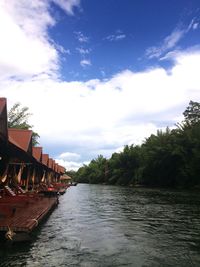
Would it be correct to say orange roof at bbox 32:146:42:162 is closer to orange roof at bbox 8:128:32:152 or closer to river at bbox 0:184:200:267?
orange roof at bbox 8:128:32:152

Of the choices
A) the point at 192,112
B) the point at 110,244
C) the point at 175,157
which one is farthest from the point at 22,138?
the point at 192,112

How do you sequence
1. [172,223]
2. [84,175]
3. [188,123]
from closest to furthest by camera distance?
[172,223]
[188,123]
[84,175]

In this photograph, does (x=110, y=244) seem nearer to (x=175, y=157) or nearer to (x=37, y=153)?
(x=37, y=153)

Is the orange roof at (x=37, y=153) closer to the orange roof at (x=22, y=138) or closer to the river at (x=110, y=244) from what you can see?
the orange roof at (x=22, y=138)

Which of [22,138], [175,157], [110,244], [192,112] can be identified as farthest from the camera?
[192,112]

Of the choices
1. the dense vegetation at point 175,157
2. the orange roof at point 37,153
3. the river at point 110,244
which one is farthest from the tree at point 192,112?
the river at point 110,244

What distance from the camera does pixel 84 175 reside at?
155625 mm

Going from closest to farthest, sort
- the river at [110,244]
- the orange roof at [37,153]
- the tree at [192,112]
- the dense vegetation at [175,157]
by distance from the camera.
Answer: the river at [110,244], the orange roof at [37,153], the dense vegetation at [175,157], the tree at [192,112]

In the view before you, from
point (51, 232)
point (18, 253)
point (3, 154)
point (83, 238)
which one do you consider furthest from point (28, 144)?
point (18, 253)

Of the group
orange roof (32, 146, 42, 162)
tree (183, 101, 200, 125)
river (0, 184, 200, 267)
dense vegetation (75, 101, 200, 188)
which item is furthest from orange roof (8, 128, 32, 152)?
tree (183, 101, 200, 125)

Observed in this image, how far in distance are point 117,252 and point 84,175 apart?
14579cm

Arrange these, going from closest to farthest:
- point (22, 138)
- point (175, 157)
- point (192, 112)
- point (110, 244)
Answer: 1. point (110, 244)
2. point (22, 138)
3. point (175, 157)
4. point (192, 112)

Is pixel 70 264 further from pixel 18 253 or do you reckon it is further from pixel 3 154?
pixel 3 154

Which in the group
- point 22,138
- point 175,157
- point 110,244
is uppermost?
point 175,157
